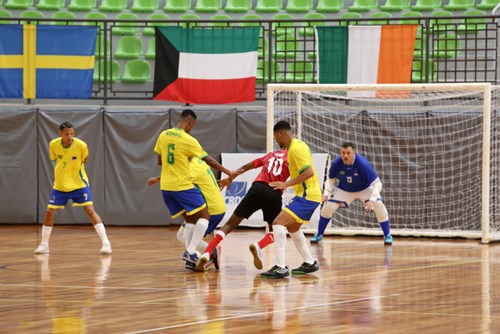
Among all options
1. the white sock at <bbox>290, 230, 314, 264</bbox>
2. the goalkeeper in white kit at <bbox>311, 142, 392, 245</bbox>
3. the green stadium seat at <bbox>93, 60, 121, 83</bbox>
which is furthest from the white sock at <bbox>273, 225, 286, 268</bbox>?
the green stadium seat at <bbox>93, 60, 121, 83</bbox>

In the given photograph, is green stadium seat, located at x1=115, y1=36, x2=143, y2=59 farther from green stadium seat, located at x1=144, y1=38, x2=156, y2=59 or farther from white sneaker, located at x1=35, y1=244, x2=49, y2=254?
white sneaker, located at x1=35, y1=244, x2=49, y2=254

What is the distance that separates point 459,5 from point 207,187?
38.8 feet

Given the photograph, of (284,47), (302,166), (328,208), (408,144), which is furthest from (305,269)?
(284,47)

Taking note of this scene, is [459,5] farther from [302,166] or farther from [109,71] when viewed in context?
[302,166]

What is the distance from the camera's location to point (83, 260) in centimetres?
1405

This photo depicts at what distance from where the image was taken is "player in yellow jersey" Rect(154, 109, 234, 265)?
12.6m

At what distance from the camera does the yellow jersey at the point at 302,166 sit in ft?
38.7

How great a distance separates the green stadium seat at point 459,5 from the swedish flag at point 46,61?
819 centimetres

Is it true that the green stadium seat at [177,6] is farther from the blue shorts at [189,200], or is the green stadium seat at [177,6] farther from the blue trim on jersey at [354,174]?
the blue shorts at [189,200]

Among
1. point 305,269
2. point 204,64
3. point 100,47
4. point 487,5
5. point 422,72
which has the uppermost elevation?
point 487,5

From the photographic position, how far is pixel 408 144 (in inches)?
770

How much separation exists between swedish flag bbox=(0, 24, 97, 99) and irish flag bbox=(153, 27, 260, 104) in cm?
148

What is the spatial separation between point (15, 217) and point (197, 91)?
4568 mm

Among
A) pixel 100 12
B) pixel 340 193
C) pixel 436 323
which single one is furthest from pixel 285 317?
pixel 100 12
